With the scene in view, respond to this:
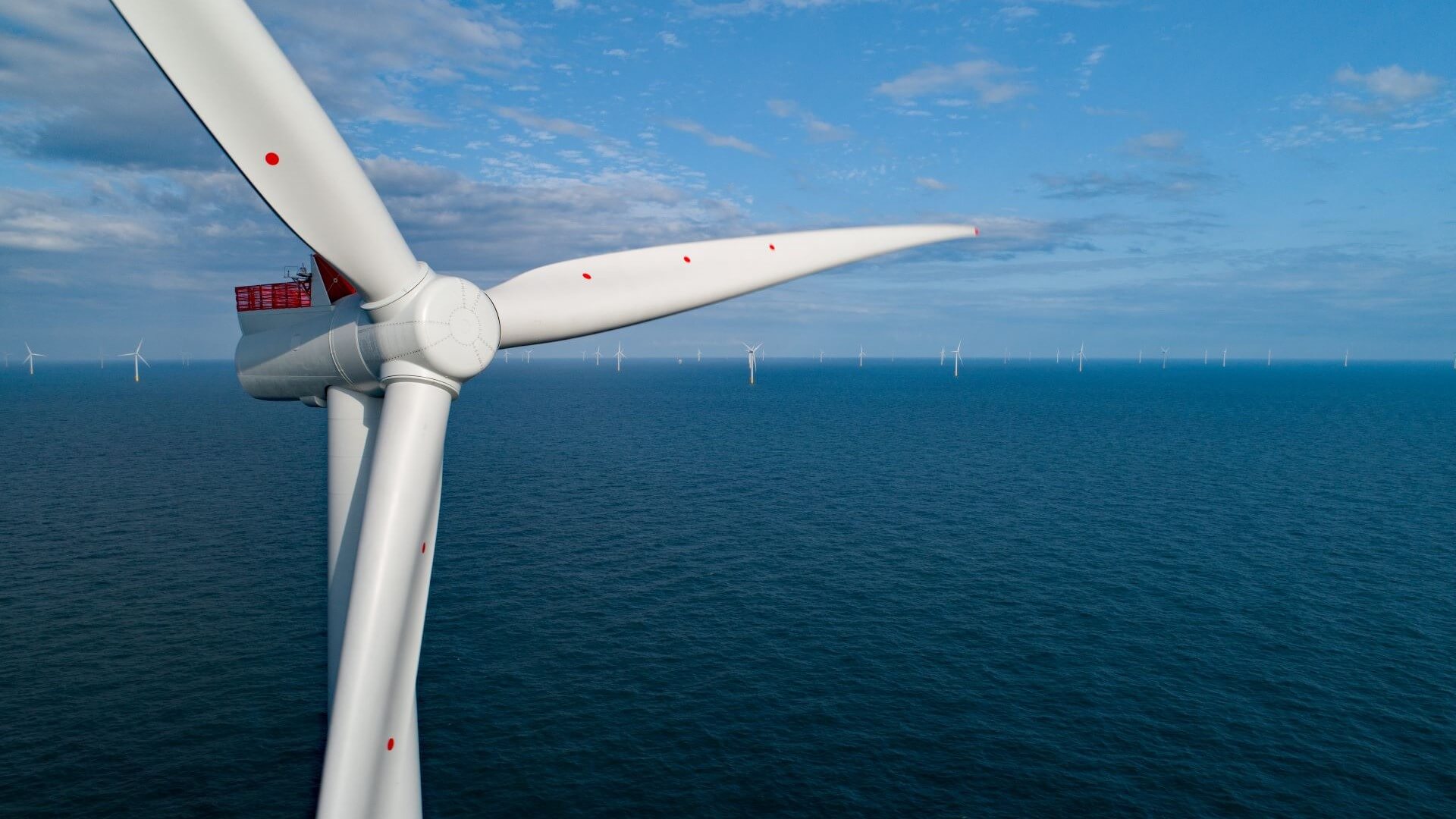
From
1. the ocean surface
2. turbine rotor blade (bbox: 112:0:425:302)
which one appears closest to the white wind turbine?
turbine rotor blade (bbox: 112:0:425:302)

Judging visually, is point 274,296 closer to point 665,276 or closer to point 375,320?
point 375,320

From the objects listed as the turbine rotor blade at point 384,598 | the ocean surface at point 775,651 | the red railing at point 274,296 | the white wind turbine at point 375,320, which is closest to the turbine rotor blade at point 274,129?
the white wind turbine at point 375,320

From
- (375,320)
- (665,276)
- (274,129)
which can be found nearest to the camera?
(274,129)

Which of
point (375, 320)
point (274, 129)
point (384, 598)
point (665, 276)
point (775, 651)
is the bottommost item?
point (775, 651)

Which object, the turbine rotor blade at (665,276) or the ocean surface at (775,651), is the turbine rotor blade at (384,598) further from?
the ocean surface at (775,651)

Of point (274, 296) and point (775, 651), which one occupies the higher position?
point (274, 296)

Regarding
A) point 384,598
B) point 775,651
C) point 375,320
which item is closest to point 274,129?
point 375,320

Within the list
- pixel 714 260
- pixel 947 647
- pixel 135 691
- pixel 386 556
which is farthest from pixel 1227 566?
pixel 135 691
